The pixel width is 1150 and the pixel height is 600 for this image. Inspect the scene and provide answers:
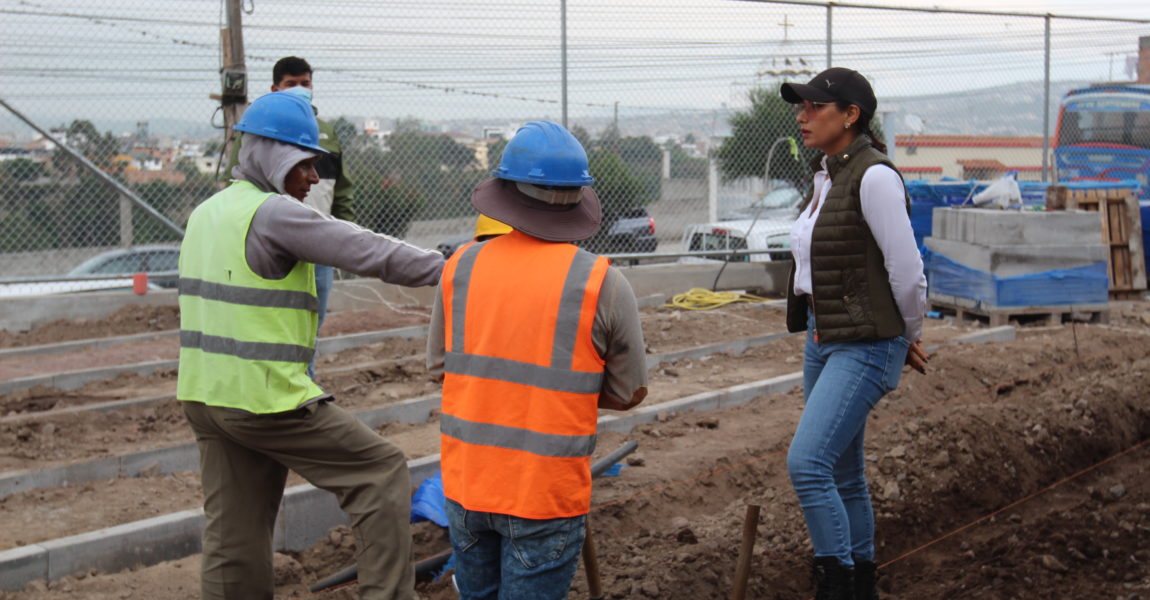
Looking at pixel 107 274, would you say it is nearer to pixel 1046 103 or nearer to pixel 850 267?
pixel 850 267

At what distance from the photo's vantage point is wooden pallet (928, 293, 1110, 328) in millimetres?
11164

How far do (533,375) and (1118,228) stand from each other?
1230cm

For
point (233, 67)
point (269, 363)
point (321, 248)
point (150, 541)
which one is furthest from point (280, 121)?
point (233, 67)

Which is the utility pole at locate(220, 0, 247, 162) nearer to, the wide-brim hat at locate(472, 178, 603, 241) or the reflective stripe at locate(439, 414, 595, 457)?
the wide-brim hat at locate(472, 178, 603, 241)

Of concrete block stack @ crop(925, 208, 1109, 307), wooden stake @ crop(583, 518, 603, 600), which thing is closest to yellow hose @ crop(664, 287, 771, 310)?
concrete block stack @ crop(925, 208, 1109, 307)

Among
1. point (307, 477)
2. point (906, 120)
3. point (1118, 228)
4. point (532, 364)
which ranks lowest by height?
point (307, 477)

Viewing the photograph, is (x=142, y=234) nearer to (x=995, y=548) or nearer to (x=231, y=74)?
(x=231, y=74)

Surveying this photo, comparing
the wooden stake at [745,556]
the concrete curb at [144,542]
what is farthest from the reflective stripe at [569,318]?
the concrete curb at [144,542]

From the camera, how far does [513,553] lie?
10.2 feet

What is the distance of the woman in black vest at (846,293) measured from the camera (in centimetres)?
410

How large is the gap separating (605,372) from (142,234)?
8775 millimetres

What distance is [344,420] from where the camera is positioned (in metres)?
4.15

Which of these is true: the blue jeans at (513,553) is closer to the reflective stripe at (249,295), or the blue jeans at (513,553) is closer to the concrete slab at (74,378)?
the reflective stripe at (249,295)

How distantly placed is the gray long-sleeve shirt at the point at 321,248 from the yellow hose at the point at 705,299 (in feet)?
25.9
